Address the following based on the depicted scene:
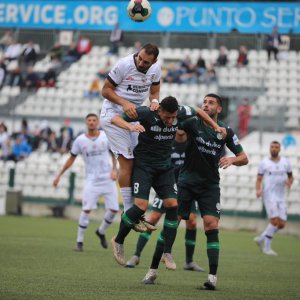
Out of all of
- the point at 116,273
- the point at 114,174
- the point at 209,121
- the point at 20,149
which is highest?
the point at 20,149

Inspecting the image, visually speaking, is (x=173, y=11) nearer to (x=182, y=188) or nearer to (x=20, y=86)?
(x=20, y=86)

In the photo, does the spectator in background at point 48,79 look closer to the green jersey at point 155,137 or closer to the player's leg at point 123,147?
the player's leg at point 123,147

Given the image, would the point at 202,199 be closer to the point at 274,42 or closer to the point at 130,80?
the point at 130,80

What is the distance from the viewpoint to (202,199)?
11250mm

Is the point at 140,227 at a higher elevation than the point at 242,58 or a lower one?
lower

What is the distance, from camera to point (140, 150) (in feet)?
36.8

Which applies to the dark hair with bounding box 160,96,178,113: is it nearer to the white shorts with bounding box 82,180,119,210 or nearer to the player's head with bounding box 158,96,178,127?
the player's head with bounding box 158,96,178,127

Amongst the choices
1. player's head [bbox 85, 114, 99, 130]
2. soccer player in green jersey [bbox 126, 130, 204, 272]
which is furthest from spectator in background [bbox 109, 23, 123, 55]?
soccer player in green jersey [bbox 126, 130, 204, 272]

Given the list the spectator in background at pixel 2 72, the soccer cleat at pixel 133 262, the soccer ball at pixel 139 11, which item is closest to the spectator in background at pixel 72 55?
the spectator in background at pixel 2 72

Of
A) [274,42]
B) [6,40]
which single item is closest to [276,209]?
[274,42]

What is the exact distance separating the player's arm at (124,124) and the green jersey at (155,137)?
0.09 metres

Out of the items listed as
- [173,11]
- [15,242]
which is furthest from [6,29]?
[15,242]

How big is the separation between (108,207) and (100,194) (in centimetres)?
38

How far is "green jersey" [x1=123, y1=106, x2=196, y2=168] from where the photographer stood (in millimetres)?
10859
